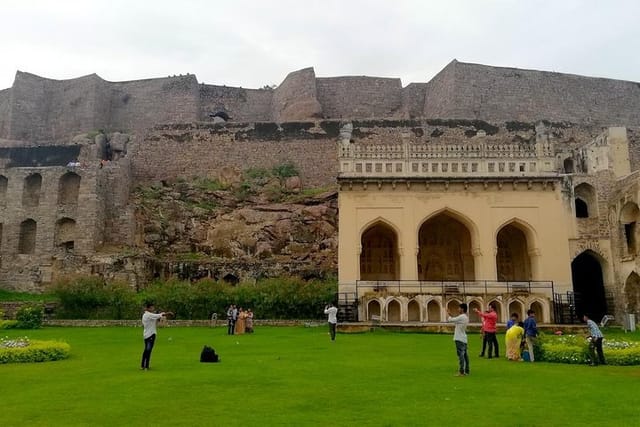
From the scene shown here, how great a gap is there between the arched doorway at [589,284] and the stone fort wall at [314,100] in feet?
62.8

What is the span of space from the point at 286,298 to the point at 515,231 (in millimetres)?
11816

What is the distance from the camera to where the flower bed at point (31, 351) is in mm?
14328

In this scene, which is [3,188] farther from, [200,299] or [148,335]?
[148,335]

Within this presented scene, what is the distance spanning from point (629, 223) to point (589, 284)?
13.1 ft

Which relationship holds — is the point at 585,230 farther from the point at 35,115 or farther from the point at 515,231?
the point at 35,115

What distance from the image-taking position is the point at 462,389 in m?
10.0

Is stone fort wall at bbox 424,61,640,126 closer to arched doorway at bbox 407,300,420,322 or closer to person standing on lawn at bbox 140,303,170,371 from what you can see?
arched doorway at bbox 407,300,420,322

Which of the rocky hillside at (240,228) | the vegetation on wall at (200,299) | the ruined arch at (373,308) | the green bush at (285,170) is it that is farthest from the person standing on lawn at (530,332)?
the green bush at (285,170)

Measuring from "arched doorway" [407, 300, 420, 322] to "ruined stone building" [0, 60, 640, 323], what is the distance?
0.07 metres

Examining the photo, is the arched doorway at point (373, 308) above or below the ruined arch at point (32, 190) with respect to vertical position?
below

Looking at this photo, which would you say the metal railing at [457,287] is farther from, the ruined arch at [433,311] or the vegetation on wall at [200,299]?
the vegetation on wall at [200,299]

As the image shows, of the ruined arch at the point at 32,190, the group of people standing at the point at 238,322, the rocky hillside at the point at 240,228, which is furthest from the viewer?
the ruined arch at the point at 32,190

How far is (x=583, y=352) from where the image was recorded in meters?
13.8

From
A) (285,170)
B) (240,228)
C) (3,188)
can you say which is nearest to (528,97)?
(285,170)
